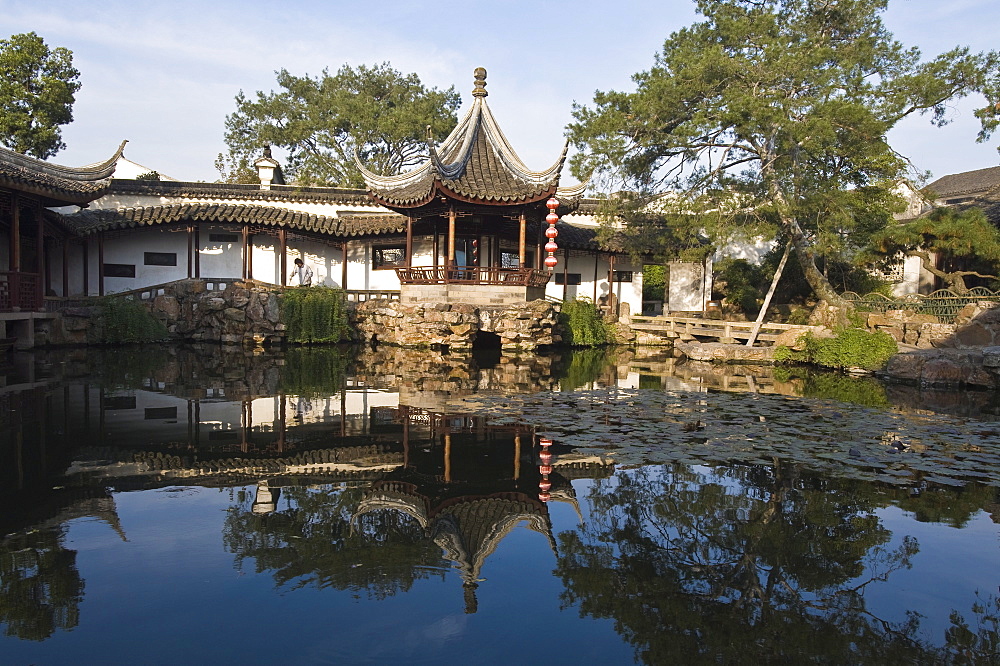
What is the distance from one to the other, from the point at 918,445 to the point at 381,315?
1356cm

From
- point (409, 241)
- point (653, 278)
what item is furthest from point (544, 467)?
point (653, 278)

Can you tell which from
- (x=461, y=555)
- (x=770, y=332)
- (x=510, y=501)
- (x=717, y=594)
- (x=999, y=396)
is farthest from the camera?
(x=770, y=332)

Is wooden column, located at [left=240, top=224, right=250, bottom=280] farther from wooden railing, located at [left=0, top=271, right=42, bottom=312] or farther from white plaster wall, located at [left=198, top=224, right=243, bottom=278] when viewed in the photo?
wooden railing, located at [left=0, top=271, right=42, bottom=312]

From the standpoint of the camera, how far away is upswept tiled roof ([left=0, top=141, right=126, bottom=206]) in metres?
13.3

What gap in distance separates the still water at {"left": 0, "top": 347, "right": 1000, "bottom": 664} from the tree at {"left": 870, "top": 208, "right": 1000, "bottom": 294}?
10.1 metres

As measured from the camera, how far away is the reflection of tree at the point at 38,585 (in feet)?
10.2

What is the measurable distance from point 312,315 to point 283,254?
3.08 m

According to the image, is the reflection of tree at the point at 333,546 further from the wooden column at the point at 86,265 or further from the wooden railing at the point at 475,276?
the wooden column at the point at 86,265

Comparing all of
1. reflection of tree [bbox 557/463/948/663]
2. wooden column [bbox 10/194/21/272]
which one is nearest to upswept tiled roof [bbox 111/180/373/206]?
wooden column [bbox 10/194/21/272]

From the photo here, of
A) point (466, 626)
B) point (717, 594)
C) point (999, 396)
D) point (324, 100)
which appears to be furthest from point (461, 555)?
point (324, 100)

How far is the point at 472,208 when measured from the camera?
59.3 ft

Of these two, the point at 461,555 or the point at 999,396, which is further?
the point at 999,396

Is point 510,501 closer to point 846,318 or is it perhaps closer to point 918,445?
point 918,445

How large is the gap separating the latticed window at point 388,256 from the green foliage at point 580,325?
5.63 meters
